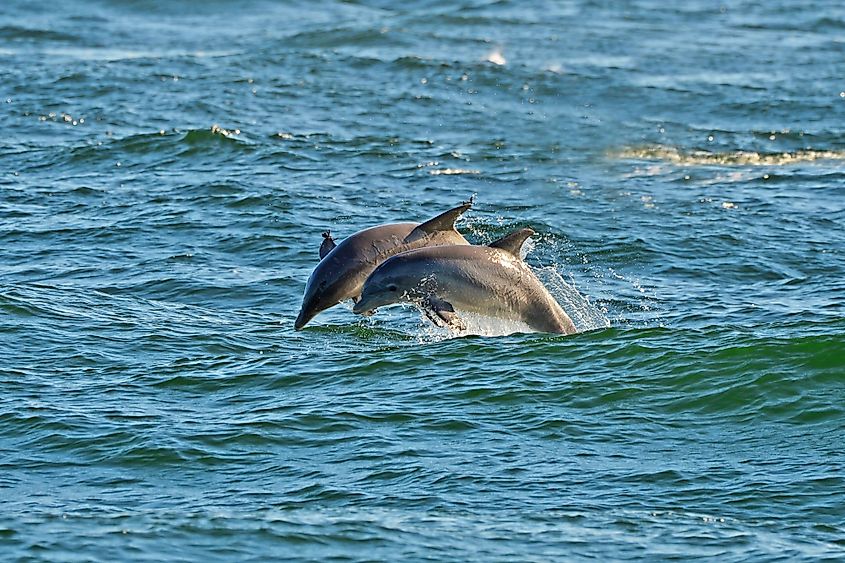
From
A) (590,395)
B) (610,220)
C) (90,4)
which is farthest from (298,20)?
(590,395)

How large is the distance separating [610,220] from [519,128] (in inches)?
256

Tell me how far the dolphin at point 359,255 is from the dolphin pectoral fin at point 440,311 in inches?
23.4

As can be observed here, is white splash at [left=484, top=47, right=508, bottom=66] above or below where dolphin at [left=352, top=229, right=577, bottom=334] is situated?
above

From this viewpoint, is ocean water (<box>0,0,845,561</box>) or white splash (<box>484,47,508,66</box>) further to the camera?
white splash (<box>484,47,508,66</box>)

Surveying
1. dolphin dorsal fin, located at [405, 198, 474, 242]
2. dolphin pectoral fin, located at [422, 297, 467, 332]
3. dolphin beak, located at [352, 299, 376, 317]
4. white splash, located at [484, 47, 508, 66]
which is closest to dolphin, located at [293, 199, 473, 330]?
dolphin dorsal fin, located at [405, 198, 474, 242]

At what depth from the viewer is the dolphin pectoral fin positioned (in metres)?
13.1

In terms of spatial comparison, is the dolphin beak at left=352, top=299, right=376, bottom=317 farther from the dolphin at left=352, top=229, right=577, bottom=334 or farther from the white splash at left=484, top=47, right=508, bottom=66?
the white splash at left=484, top=47, right=508, bottom=66

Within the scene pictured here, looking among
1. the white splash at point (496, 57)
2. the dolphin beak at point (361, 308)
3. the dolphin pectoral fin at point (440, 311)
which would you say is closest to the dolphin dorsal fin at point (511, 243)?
the dolphin pectoral fin at point (440, 311)

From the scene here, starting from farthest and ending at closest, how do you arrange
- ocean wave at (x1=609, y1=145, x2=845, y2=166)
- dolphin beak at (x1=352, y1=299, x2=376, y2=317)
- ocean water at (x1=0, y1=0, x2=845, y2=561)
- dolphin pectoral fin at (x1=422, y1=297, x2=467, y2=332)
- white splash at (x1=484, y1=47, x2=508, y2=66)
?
white splash at (x1=484, y1=47, x2=508, y2=66), ocean wave at (x1=609, y1=145, x2=845, y2=166), dolphin beak at (x1=352, y1=299, x2=376, y2=317), dolphin pectoral fin at (x1=422, y1=297, x2=467, y2=332), ocean water at (x1=0, y1=0, x2=845, y2=561)

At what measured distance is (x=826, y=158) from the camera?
24.4m

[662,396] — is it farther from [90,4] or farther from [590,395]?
[90,4]

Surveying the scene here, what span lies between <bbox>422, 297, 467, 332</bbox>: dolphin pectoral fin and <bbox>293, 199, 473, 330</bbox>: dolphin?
0.59 metres

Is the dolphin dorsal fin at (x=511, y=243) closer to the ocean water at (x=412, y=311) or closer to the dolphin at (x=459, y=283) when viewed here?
the dolphin at (x=459, y=283)

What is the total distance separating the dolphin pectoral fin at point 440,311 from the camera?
1307 cm
